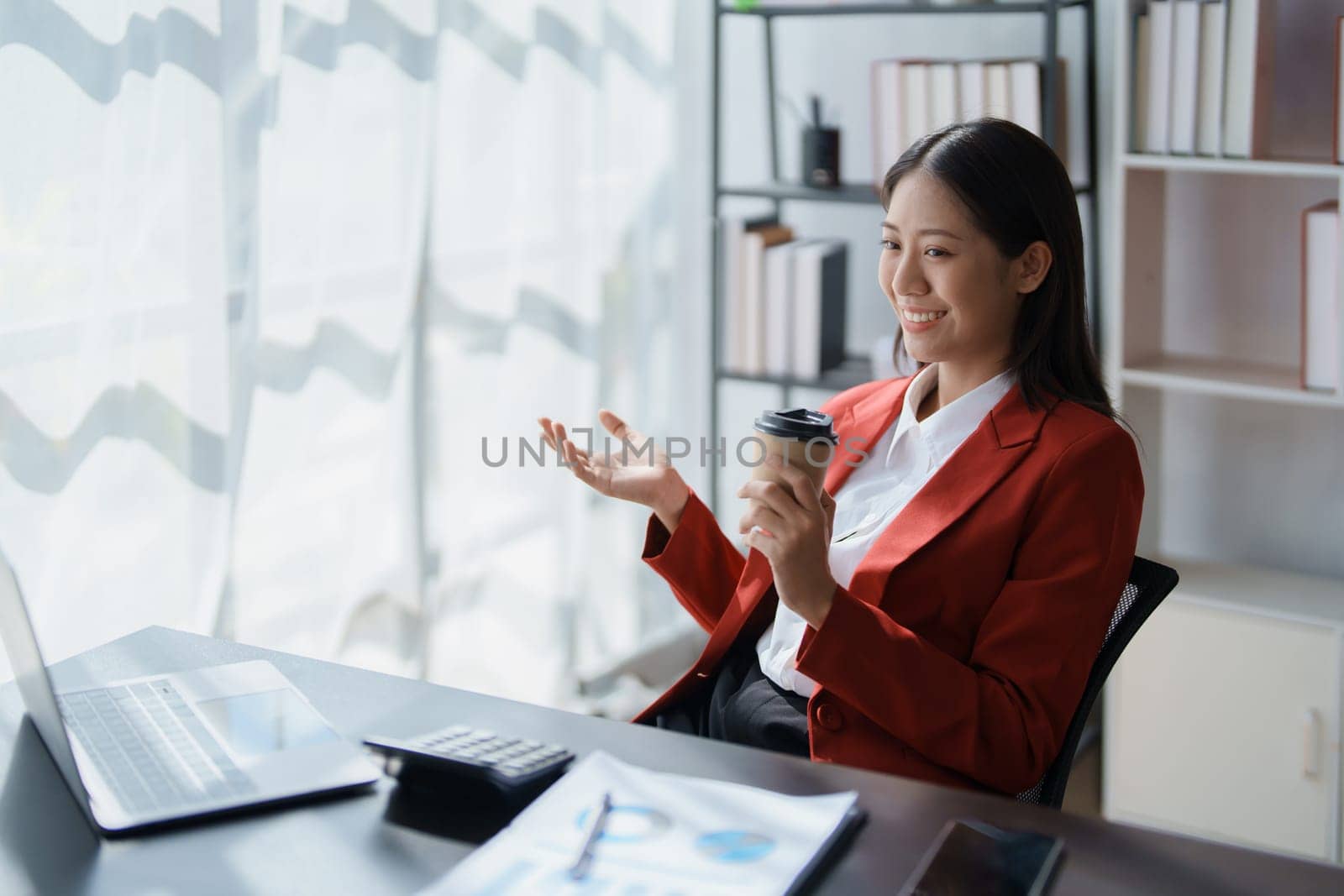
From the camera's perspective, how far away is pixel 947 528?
1489 millimetres

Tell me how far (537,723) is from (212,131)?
4.14ft

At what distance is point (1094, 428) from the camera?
4.86 feet

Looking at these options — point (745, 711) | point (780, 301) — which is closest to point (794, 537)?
point (745, 711)

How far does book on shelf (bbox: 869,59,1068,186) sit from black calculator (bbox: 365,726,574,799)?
5.79 ft

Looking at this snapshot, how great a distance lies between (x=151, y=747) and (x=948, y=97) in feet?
7.05

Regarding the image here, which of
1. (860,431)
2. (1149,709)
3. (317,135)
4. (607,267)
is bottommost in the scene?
(1149,709)

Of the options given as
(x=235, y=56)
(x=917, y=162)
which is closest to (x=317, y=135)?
(x=235, y=56)

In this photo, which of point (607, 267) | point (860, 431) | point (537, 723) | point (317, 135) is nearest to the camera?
point (537, 723)

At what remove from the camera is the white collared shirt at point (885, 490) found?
160cm

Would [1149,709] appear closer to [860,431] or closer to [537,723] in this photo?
[860,431]

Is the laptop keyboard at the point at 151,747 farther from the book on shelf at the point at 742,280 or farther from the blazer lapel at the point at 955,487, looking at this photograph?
the book on shelf at the point at 742,280

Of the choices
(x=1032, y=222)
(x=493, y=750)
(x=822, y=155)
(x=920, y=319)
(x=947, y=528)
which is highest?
(x=822, y=155)

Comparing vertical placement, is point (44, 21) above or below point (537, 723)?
above

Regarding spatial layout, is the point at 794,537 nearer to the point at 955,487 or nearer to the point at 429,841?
the point at 955,487
